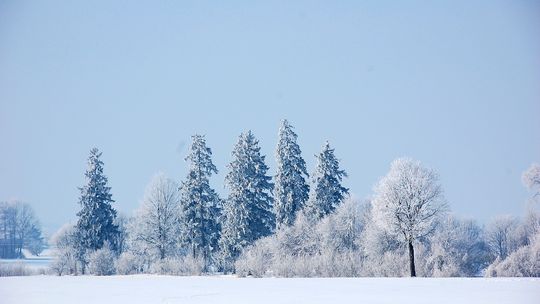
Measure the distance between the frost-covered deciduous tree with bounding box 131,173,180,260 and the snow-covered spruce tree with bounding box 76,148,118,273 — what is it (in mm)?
4153

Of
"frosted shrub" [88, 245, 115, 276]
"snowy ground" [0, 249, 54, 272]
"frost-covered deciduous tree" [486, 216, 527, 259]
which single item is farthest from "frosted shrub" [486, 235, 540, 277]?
"snowy ground" [0, 249, 54, 272]

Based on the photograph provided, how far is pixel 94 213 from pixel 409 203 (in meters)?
40.1

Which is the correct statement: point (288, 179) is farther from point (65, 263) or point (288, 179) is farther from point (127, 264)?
point (65, 263)

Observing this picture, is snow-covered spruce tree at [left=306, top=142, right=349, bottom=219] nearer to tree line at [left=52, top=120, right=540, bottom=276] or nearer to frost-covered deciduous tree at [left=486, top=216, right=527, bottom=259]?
tree line at [left=52, top=120, right=540, bottom=276]

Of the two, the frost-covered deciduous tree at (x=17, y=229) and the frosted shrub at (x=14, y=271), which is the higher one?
the frost-covered deciduous tree at (x=17, y=229)

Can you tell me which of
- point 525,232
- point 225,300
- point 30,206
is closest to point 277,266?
point 225,300

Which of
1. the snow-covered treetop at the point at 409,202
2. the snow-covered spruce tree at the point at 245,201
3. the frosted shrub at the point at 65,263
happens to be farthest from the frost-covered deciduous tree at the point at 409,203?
the frosted shrub at the point at 65,263

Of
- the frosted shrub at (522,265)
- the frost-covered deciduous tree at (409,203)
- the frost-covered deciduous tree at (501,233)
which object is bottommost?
the frosted shrub at (522,265)

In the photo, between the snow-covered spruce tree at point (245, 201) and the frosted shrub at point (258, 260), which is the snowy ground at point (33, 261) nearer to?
the snow-covered spruce tree at point (245, 201)

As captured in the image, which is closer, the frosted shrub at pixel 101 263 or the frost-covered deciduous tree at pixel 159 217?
the frosted shrub at pixel 101 263

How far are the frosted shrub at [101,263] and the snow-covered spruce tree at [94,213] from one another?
235cm

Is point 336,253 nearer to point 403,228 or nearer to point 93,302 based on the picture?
point 403,228

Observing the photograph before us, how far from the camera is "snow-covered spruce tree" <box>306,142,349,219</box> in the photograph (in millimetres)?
67062

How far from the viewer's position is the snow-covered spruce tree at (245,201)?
68938 mm
